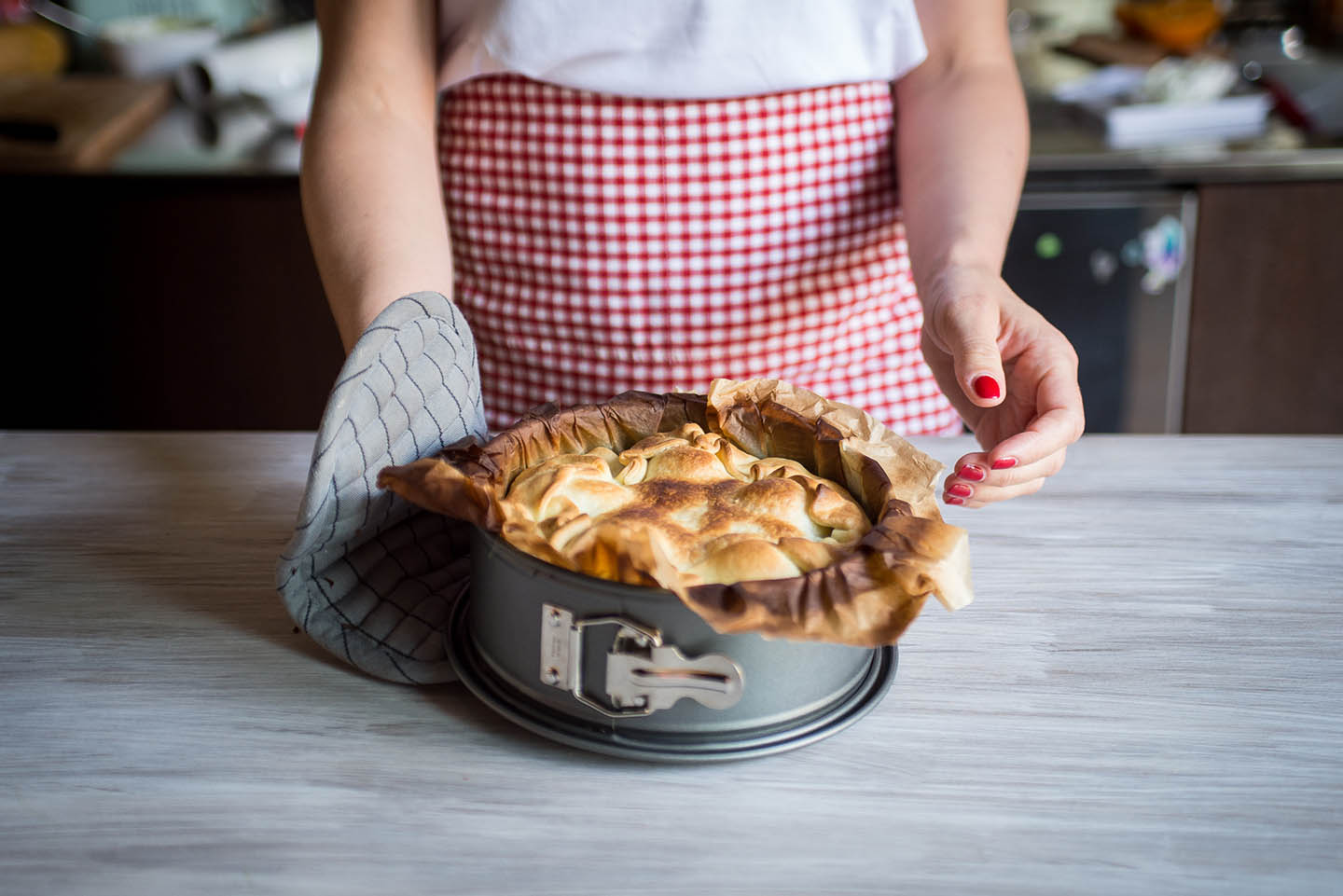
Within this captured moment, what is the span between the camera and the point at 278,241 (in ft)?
6.86

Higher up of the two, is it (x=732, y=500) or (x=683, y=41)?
(x=683, y=41)

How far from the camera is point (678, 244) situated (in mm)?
1235

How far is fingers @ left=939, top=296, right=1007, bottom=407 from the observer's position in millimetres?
807

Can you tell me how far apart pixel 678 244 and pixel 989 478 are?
0.55 meters

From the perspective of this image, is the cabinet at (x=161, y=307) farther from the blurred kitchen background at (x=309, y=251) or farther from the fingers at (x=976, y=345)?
the fingers at (x=976, y=345)

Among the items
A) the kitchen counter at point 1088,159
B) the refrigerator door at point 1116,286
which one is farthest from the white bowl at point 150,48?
the refrigerator door at point 1116,286

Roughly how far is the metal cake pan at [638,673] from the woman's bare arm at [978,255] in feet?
0.67


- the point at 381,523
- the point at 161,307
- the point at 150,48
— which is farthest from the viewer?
the point at 150,48

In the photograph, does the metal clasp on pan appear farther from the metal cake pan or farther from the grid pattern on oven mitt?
the grid pattern on oven mitt

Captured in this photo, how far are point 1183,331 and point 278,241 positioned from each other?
5.37ft

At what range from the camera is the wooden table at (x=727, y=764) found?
600mm

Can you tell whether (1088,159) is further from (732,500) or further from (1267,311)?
(732,500)

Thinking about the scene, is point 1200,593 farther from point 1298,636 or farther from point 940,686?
point 940,686

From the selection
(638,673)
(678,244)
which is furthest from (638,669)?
(678,244)
